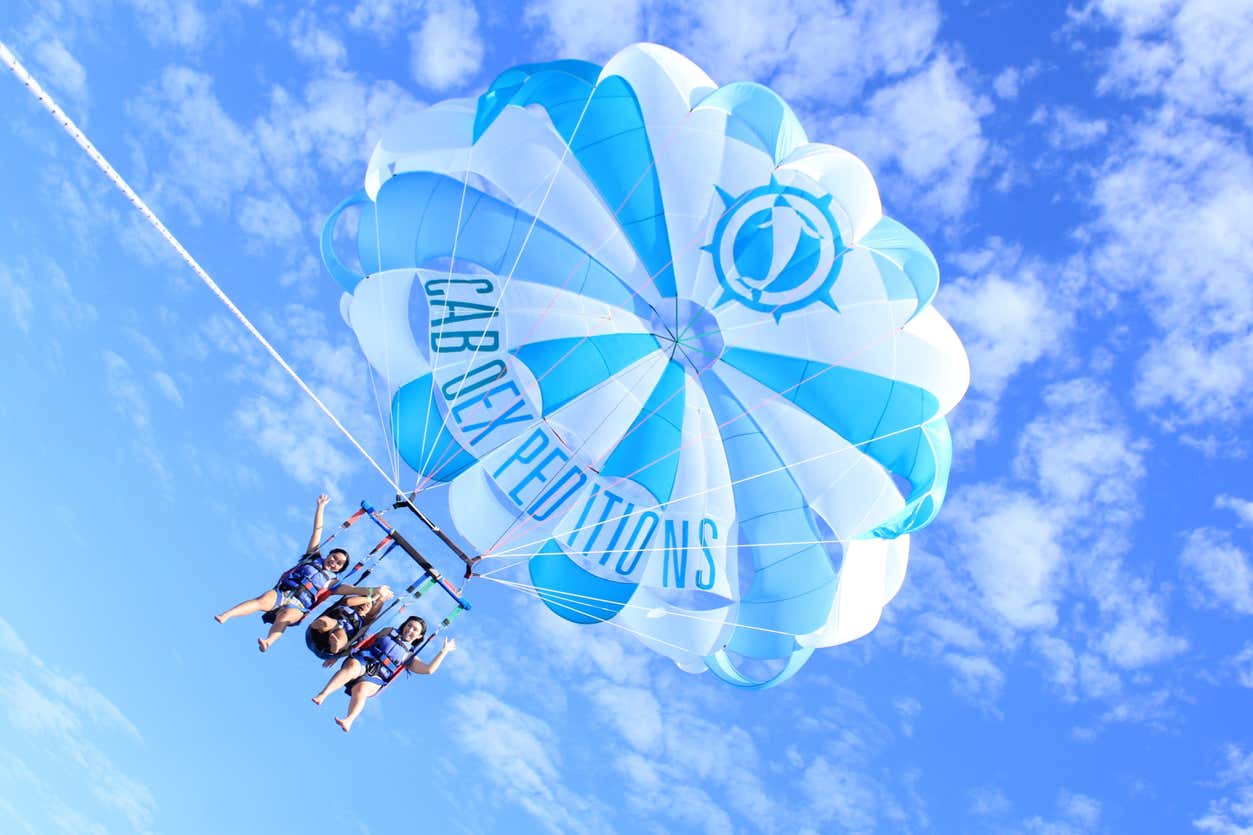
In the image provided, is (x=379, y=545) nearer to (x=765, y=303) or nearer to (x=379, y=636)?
(x=379, y=636)

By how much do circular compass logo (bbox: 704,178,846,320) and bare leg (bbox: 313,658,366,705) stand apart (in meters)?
4.11

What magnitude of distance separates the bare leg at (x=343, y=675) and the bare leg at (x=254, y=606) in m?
0.66

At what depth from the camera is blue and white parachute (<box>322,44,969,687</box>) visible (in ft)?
25.7

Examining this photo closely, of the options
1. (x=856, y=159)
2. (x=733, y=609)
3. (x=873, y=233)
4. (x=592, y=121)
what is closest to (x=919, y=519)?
(x=733, y=609)

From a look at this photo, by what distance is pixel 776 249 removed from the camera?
780cm

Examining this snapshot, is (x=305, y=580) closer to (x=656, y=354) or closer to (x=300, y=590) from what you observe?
(x=300, y=590)

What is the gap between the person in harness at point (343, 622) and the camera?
670cm

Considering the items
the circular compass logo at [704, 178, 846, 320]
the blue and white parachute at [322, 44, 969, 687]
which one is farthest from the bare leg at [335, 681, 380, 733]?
the circular compass logo at [704, 178, 846, 320]

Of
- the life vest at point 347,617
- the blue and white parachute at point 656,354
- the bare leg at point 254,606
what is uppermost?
the blue and white parachute at point 656,354

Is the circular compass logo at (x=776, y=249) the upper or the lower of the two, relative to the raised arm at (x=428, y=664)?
upper

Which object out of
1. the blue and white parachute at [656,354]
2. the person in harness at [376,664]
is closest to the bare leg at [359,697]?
the person in harness at [376,664]

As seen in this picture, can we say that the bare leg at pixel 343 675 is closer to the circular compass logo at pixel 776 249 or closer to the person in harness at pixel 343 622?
the person in harness at pixel 343 622

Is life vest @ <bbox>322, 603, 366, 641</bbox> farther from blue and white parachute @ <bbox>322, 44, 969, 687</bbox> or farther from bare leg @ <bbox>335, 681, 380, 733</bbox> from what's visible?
blue and white parachute @ <bbox>322, 44, 969, 687</bbox>

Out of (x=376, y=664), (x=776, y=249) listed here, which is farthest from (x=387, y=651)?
(x=776, y=249)
